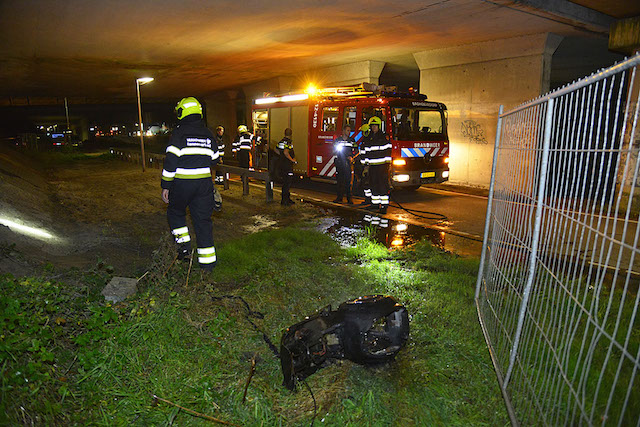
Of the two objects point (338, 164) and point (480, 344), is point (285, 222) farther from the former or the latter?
point (480, 344)

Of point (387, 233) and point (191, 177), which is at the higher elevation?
point (191, 177)

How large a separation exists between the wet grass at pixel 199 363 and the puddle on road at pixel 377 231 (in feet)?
7.74

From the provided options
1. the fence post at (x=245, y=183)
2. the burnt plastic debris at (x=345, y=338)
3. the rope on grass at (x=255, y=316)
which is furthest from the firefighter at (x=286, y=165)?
the burnt plastic debris at (x=345, y=338)

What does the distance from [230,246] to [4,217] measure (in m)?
3.33

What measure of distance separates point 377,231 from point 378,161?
5.09 feet

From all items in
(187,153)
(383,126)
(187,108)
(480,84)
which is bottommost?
(187,153)

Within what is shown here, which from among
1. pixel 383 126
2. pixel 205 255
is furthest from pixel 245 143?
pixel 205 255

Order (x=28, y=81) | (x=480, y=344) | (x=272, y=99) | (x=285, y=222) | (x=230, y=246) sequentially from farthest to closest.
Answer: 1. (x=28, y=81)
2. (x=272, y=99)
3. (x=285, y=222)
4. (x=230, y=246)
5. (x=480, y=344)

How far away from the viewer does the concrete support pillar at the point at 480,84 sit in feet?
35.7

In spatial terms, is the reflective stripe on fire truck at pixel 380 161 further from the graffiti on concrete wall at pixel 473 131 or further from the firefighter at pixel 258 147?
the firefighter at pixel 258 147

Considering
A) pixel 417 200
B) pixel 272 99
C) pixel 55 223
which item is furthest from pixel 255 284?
pixel 272 99

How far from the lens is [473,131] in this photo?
1242 centimetres

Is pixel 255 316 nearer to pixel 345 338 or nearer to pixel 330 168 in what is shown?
pixel 345 338

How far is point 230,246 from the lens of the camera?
578cm
